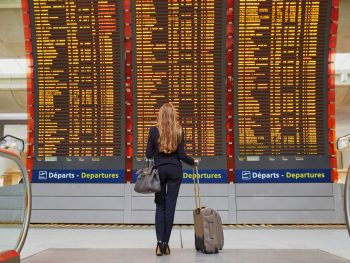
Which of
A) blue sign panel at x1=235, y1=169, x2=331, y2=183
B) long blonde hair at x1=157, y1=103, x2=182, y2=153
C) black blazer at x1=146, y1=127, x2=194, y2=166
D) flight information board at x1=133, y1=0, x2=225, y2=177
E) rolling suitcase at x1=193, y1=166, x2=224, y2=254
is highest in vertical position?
flight information board at x1=133, y1=0, x2=225, y2=177

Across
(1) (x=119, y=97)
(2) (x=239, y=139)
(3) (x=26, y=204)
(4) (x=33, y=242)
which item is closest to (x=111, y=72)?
(1) (x=119, y=97)

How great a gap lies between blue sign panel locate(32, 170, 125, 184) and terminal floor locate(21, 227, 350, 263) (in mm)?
925

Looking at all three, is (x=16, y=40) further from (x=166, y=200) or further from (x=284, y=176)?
(x=166, y=200)

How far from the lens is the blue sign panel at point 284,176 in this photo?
7.07 m

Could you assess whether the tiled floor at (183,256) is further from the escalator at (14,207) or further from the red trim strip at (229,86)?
the red trim strip at (229,86)

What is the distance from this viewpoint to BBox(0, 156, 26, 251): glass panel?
425cm

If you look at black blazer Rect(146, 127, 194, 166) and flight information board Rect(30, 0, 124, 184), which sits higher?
flight information board Rect(30, 0, 124, 184)

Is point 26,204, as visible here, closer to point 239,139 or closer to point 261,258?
point 261,258

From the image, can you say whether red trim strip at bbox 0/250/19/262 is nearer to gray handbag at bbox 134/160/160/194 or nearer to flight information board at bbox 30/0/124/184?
gray handbag at bbox 134/160/160/194

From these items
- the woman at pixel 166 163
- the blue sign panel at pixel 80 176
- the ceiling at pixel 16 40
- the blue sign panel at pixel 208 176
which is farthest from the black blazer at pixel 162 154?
the ceiling at pixel 16 40

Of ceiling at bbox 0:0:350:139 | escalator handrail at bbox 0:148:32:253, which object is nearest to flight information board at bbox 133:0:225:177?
escalator handrail at bbox 0:148:32:253

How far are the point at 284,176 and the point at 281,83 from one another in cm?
169

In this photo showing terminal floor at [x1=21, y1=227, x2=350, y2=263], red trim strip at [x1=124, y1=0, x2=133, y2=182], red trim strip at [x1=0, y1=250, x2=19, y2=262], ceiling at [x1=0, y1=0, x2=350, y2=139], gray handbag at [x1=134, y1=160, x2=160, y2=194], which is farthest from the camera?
ceiling at [x1=0, y1=0, x2=350, y2=139]

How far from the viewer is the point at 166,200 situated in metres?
4.45
